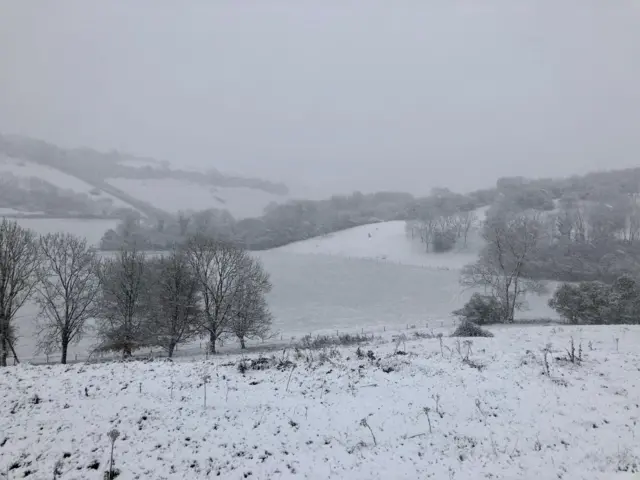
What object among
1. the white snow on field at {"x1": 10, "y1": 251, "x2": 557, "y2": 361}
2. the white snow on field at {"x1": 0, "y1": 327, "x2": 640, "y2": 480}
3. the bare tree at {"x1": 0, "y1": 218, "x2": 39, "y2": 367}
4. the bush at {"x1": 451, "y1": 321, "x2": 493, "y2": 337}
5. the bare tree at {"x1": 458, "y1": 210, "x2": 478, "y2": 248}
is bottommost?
the white snow on field at {"x1": 10, "y1": 251, "x2": 557, "y2": 361}

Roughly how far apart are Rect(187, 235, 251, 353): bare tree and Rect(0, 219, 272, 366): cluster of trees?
3.6 inches

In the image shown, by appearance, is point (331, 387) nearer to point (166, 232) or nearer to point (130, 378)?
point (130, 378)

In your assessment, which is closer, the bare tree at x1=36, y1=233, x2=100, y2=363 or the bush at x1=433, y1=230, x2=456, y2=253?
the bare tree at x1=36, y1=233, x2=100, y2=363

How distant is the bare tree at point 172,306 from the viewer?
3173 centimetres

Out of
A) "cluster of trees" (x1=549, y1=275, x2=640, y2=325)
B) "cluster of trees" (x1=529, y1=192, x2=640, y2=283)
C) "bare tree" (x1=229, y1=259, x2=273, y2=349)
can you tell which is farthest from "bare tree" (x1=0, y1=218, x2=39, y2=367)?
"cluster of trees" (x1=529, y1=192, x2=640, y2=283)

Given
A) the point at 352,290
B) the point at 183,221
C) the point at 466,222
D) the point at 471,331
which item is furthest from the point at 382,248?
the point at 471,331

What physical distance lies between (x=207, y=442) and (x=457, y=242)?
372 feet

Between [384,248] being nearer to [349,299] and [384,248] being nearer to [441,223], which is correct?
[441,223]

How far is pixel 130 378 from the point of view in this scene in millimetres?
12617

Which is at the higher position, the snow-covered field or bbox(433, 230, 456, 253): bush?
bbox(433, 230, 456, 253): bush

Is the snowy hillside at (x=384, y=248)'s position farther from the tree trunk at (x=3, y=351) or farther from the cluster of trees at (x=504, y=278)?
the tree trunk at (x=3, y=351)

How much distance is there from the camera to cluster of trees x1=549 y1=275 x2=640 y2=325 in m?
35.3

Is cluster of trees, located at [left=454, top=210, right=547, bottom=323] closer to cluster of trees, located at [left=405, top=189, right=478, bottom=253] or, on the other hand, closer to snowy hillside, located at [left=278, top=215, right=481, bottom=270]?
snowy hillside, located at [left=278, top=215, right=481, bottom=270]

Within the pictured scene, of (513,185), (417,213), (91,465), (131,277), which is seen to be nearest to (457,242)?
(417,213)
